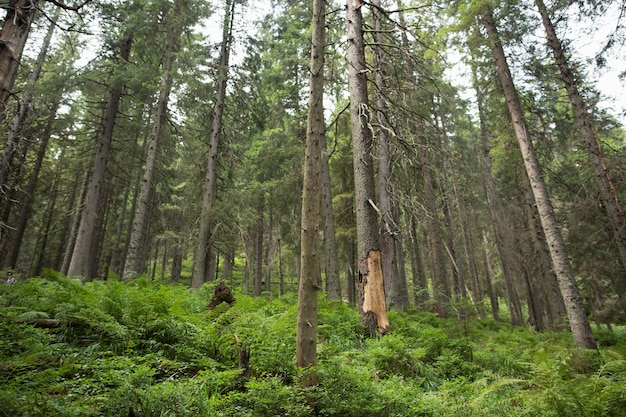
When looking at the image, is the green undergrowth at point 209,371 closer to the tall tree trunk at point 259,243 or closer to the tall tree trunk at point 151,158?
the tall tree trunk at point 151,158

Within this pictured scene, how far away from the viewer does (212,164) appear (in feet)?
45.2

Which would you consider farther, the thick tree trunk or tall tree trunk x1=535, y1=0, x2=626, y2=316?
the thick tree trunk

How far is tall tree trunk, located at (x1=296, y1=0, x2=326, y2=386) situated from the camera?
3820 mm

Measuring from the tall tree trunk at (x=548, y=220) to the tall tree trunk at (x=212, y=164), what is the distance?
1030 centimetres

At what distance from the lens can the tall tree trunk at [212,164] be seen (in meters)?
13.1

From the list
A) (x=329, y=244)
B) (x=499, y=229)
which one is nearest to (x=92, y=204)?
(x=329, y=244)

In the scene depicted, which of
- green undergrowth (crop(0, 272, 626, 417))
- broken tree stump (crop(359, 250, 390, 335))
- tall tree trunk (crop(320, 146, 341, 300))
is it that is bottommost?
green undergrowth (crop(0, 272, 626, 417))

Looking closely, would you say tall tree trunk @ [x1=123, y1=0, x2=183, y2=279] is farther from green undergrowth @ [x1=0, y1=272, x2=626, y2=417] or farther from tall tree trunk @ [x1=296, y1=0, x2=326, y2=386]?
tall tree trunk @ [x1=296, y1=0, x2=326, y2=386]

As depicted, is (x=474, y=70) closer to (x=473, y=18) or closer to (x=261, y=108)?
(x=473, y=18)

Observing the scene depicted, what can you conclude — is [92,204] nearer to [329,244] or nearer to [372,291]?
[329,244]

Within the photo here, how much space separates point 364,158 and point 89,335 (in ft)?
17.6

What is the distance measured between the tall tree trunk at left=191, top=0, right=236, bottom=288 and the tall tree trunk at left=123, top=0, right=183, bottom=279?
1979 mm

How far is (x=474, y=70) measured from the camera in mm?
12867

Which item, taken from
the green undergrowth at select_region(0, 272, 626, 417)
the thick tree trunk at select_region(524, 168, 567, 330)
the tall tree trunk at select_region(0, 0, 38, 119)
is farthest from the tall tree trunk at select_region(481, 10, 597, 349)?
the tall tree trunk at select_region(0, 0, 38, 119)
